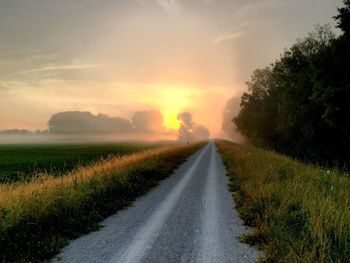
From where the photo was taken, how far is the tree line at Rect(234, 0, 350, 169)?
103 feet

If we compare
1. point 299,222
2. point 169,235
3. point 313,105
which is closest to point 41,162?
point 313,105

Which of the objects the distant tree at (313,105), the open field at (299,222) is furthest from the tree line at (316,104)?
the open field at (299,222)

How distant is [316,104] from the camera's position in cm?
4000

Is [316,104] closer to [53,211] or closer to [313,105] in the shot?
[313,105]

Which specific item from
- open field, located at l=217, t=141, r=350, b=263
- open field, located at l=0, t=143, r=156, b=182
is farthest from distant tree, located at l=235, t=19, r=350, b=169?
open field, located at l=0, t=143, r=156, b=182

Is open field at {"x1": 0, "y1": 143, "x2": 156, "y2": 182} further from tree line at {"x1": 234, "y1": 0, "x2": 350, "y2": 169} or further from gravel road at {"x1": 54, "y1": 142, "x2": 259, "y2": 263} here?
tree line at {"x1": 234, "y1": 0, "x2": 350, "y2": 169}

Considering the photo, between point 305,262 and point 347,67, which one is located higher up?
point 347,67

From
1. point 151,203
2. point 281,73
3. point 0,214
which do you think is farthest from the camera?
point 281,73

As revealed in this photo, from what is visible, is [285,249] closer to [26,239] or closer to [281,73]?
[26,239]

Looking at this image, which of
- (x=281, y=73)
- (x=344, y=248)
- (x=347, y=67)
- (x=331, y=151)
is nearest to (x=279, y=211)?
(x=344, y=248)

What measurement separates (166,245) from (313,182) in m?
8.18

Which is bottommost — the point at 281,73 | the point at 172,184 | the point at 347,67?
the point at 172,184

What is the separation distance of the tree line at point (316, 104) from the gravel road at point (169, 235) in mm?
8465

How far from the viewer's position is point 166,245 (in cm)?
921
